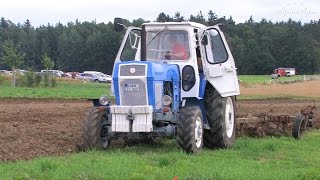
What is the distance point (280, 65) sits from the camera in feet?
414

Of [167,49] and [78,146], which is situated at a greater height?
[167,49]

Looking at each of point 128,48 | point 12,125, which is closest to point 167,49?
point 128,48

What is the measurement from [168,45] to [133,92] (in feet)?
5.83

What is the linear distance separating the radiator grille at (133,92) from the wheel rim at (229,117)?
103 inches

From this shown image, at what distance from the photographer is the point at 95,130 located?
11484 millimetres

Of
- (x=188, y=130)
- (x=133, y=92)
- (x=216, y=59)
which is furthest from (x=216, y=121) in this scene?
(x=133, y=92)

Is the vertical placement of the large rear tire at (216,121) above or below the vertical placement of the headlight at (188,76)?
below

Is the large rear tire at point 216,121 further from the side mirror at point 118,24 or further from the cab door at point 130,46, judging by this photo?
the side mirror at point 118,24

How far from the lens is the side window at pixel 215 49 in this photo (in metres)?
12.9

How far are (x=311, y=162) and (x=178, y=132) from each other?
8.16 ft

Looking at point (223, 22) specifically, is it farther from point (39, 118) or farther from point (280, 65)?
point (280, 65)

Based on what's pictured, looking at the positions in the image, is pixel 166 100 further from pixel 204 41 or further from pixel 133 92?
pixel 204 41

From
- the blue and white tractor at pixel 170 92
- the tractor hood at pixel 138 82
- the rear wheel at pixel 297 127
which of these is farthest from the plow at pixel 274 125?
the tractor hood at pixel 138 82

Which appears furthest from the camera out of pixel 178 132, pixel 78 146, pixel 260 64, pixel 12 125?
pixel 260 64
